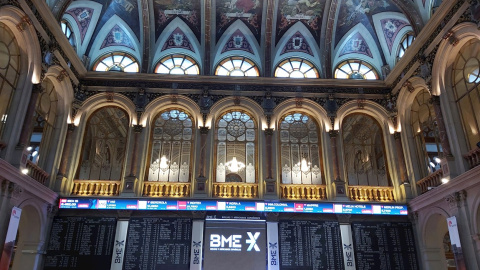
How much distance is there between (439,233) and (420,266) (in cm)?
148

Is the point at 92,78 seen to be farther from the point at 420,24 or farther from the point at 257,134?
the point at 420,24

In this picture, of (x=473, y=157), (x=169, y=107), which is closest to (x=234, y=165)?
(x=169, y=107)

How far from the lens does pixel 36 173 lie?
13.0 m

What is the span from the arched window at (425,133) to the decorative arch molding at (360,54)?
3.07m

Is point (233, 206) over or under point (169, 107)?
under

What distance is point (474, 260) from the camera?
1068 cm

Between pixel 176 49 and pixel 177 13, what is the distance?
1701mm

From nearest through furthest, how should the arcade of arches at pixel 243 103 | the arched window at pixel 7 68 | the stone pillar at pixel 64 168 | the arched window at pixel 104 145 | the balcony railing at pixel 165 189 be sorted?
the arched window at pixel 7 68 → the arcade of arches at pixel 243 103 → the stone pillar at pixel 64 168 → the balcony railing at pixel 165 189 → the arched window at pixel 104 145

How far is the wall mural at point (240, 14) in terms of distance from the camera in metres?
16.8

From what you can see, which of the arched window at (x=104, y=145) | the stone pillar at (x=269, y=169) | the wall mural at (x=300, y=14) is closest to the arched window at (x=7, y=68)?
the arched window at (x=104, y=145)

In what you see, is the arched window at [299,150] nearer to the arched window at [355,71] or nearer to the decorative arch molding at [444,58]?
the arched window at [355,71]

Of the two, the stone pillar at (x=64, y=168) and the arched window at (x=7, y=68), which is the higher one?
the arched window at (x=7, y=68)

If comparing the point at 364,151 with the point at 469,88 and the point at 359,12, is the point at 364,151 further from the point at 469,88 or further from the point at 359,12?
the point at 359,12

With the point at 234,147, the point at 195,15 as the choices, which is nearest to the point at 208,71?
the point at 195,15
